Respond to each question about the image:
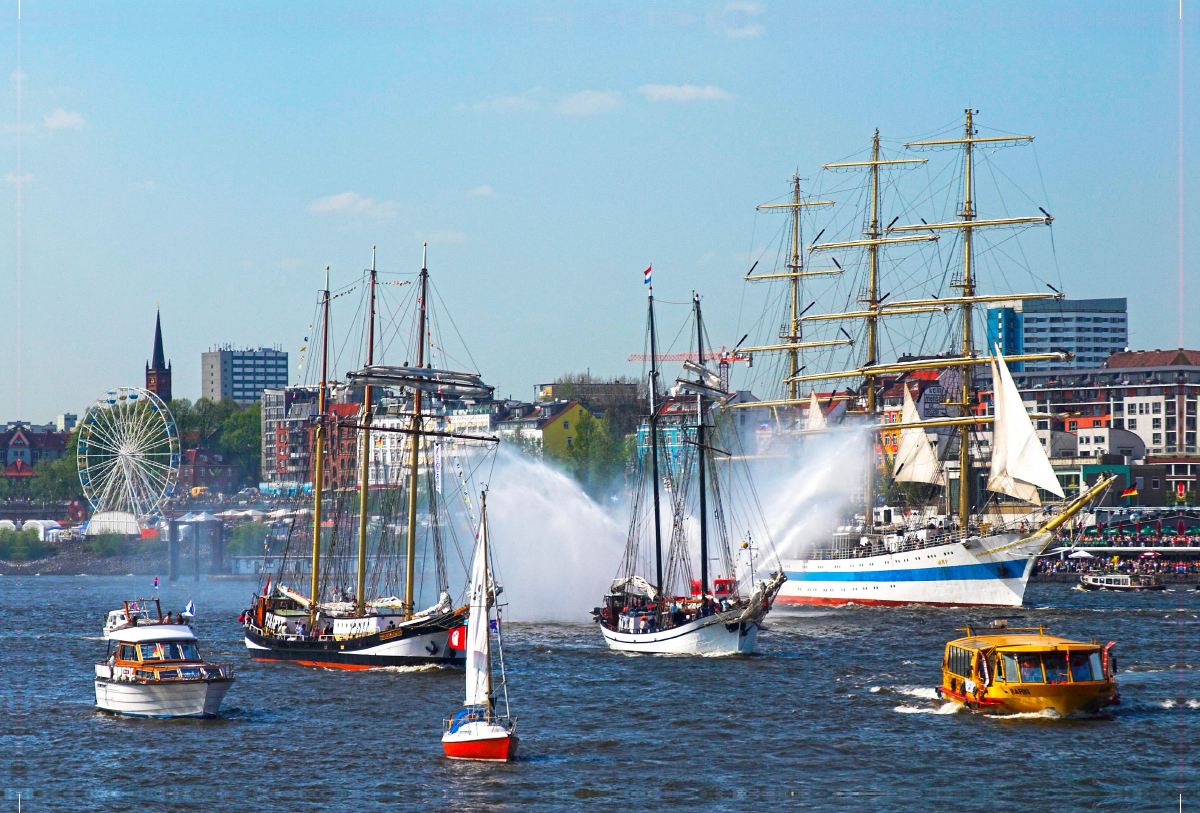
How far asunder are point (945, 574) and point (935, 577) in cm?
82

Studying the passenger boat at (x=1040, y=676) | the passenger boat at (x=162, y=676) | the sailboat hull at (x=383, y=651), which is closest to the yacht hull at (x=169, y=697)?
the passenger boat at (x=162, y=676)

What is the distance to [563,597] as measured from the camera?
366 feet

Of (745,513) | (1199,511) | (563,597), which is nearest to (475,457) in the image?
(745,513)

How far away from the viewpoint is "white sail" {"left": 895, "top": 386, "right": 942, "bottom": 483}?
126500 mm

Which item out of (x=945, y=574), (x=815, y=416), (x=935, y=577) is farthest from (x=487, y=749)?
(x=815, y=416)

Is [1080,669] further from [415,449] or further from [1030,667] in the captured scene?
[415,449]

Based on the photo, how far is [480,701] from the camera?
158 ft

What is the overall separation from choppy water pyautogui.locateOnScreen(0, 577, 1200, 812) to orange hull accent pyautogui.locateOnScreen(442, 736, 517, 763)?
48cm

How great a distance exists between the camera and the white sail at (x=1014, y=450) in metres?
108

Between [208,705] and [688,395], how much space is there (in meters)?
40.2

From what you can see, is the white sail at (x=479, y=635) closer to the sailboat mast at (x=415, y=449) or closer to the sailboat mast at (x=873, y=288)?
the sailboat mast at (x=415, y=449)

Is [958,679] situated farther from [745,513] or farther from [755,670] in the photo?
[745,513]

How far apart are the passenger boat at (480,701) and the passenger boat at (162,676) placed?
12319mm

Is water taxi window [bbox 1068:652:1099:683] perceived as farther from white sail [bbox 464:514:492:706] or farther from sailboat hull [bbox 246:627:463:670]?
sailboat hull [bbox 246:627:463:670]
